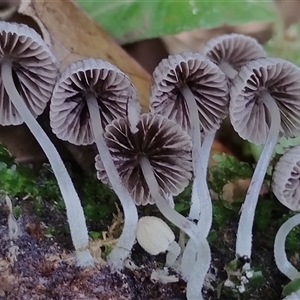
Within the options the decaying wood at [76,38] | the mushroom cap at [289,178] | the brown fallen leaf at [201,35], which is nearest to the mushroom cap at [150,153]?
the mushroom cap at [289,178]

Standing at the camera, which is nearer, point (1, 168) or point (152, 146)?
point (152, 146)

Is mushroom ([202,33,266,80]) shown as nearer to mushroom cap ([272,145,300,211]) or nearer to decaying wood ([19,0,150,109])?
decaying wood ([19,0,150,109])

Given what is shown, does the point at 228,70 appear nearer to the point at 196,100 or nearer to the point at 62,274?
the point at 196,100

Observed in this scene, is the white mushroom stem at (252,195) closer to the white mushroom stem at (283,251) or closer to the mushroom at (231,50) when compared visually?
the white mushroom stem at (283,251)

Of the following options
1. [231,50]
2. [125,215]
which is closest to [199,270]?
[125,215]

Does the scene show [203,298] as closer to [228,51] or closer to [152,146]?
[152,146]

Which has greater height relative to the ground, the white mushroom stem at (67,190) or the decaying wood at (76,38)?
the decaying wood at (76,38)

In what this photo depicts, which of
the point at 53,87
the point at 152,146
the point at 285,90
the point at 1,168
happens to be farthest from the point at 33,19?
the point at 285,90
